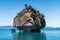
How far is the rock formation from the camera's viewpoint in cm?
7094

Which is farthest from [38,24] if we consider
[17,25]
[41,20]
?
[17,25]

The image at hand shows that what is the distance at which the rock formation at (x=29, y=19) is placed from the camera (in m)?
70.9

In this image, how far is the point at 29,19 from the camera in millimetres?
70688

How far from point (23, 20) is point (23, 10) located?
3.64 m

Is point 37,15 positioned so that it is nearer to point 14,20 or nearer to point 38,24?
point 38,24

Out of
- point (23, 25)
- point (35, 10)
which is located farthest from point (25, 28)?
point (35, 10)

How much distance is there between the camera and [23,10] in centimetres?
7344

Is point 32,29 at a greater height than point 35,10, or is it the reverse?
point 35,10

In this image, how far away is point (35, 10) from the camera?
7400 cm

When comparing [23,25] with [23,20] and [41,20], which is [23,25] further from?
[41,20]

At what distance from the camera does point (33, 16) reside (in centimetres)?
7188

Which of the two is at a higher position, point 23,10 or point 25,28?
point 23,10

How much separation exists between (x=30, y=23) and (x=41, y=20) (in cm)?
456

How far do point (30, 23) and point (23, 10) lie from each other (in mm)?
5460
